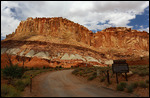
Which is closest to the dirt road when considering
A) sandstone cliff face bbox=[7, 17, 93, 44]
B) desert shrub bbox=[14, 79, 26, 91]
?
desert shrub bbox=[14, 79, 26, 91]

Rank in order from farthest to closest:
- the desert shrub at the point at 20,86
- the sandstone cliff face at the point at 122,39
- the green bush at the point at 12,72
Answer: the sandstone cliff face at the point at 122,39 < the green bush at the point at 12,72 < the desert shrub at the point at 20,86

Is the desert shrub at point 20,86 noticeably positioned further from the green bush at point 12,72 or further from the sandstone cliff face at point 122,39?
the sandstone cliff face at point 122,39

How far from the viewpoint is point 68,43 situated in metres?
71.6

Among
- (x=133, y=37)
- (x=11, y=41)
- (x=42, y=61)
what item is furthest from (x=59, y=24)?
(x=133, y=37)

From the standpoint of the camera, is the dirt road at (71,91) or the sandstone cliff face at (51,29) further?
the sandstone cliff face at (51,29)

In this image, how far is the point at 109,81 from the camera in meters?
12.0

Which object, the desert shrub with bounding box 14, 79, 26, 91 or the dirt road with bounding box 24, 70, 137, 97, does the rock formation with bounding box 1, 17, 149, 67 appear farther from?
the dirt road with bounding box 24, 70, 137, 97

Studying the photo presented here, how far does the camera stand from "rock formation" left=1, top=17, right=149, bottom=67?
189 ft

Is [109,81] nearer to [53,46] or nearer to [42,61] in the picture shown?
[42,61]

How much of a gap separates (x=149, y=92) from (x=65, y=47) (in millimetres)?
60534

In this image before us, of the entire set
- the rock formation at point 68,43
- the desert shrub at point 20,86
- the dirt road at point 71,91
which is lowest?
the dirt road at point 71,91

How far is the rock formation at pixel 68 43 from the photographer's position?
57688 millimetres

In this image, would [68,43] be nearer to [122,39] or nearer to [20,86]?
[122,39]

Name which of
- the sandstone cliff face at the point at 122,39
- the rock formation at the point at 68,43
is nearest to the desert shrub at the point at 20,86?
the rock formation at the point at 68,43
